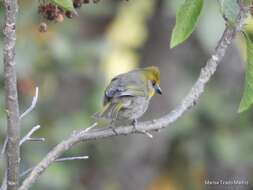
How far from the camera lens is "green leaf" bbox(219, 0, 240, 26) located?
2387 mm

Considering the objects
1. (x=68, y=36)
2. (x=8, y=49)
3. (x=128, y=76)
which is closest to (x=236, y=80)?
(x=68, y=36)

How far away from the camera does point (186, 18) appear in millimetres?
2494

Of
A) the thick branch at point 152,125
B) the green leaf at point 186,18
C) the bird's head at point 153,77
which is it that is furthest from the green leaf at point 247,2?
the bird's head at point 153,77

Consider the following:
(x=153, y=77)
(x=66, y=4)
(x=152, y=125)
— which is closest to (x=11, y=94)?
(x=66, y=4)

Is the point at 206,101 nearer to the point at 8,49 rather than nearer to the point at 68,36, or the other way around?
the point at 68,36

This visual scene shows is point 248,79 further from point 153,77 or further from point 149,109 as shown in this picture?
point 149,109

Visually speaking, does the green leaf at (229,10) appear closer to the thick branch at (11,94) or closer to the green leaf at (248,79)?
the green leaf at (248,79)

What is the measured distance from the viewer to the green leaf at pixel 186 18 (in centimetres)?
247

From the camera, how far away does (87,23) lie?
7.34 meters

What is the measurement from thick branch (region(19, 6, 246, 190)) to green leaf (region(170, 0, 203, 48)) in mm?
127

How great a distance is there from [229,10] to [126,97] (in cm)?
144

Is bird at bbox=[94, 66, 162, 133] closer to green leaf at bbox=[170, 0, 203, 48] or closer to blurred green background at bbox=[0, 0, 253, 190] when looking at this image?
green leaf at bbox=[170, 0, 203, 48]

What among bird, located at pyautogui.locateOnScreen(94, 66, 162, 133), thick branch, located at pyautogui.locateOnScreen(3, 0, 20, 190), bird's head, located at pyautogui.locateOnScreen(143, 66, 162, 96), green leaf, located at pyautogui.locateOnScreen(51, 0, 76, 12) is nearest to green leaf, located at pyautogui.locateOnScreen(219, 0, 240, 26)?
green leaf, located at pyautogui.locateOnScreen(51, 0, 76, 12)

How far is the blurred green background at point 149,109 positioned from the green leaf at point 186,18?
3075 mm
